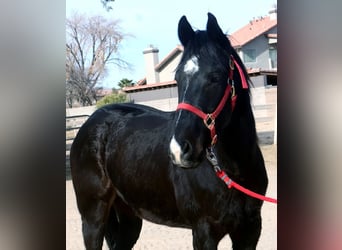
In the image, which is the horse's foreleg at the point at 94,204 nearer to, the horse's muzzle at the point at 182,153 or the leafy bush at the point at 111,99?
the leafy bush at the point at 111,99

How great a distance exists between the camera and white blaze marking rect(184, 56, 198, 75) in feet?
4.38

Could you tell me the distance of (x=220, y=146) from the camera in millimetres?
1470

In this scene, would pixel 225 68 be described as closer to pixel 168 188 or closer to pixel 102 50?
pixel 168 188

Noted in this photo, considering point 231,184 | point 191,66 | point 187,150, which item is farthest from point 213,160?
point 191,66

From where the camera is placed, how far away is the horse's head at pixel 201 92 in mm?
1292

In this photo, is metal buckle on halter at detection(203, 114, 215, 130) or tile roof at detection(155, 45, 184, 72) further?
tile roof at detection(155, 45, 184, 72)

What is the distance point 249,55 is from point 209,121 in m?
0.53

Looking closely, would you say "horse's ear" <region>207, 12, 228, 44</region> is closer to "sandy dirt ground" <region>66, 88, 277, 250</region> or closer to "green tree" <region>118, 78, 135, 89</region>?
"sandy dirt ground" <region>66, 88, 277, 250</region>

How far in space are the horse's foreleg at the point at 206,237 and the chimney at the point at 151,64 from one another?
0.74m

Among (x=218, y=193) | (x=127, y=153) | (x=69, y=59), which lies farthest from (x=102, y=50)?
(x=218, y=193)

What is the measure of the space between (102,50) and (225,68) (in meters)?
0.78

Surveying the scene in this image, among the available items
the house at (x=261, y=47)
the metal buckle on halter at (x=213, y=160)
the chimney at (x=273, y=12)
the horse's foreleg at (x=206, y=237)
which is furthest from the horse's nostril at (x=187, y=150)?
the chimney at (x=273, y=12)

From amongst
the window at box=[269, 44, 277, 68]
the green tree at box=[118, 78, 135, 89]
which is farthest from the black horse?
the window at box=[269, 44, 277, 68]
